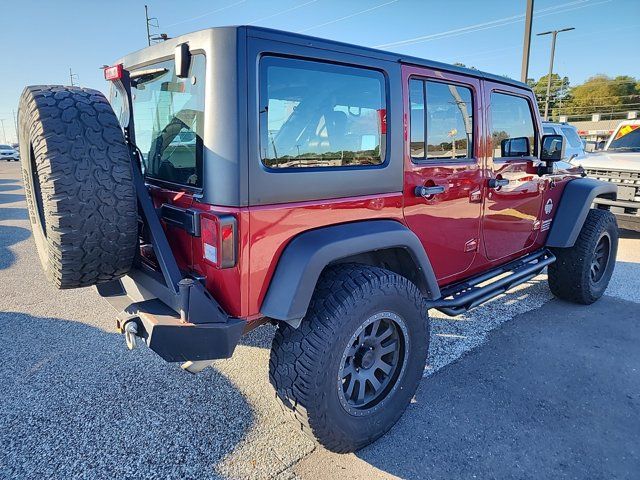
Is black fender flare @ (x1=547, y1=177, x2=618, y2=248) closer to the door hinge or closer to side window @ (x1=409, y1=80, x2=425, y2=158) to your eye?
the door hinge

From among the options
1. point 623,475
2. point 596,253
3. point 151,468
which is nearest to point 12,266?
point 151,468

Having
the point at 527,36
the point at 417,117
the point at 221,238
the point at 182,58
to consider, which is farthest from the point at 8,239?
the point at 527,36

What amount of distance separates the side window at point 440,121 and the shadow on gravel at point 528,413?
5.19ft

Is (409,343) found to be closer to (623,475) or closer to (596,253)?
(623,475)

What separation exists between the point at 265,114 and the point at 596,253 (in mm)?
4092

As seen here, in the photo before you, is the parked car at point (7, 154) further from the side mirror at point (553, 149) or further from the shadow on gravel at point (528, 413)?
the shadow on gravel at point (528, 413)

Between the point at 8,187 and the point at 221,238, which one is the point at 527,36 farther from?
the point at 8,187

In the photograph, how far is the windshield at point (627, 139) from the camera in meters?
7.89

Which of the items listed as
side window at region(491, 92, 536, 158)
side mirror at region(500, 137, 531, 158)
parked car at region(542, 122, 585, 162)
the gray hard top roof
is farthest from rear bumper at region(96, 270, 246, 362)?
parked car at region(542, 122, 585, 162)

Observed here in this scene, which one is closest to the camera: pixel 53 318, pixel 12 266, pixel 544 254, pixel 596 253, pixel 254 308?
pixel 254 308

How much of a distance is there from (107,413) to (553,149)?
12.8ft

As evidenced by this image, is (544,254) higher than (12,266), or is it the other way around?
(544,254)

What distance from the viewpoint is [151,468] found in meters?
2.16

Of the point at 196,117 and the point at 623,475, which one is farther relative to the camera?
the point at 623,475
